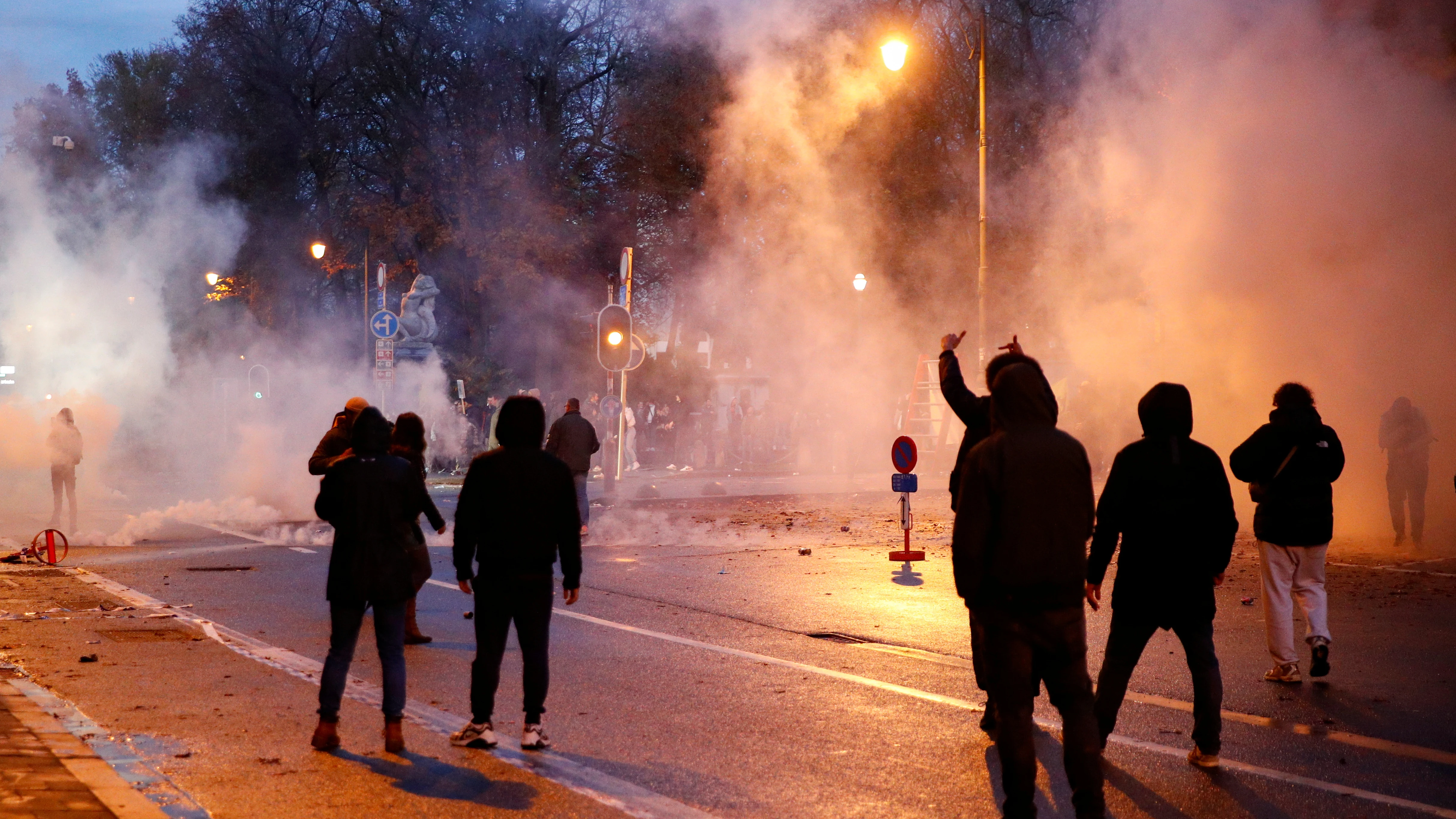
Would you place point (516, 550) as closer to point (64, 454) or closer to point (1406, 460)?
point (1406, 460)

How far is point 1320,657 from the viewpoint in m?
6.66

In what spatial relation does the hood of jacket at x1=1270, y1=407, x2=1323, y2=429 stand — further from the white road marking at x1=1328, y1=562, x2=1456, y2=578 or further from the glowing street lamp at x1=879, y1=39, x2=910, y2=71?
the glowing street lamp at x1=879, y1=39, x2=910, y2=71

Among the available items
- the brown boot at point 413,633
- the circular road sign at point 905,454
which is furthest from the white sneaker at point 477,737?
the circular road sign at point 905,454

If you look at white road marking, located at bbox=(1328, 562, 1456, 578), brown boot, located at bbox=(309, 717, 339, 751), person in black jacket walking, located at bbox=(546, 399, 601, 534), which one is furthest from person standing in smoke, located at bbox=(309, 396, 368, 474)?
white road marking, located at bbox=(1328, 562, 1456, 578)

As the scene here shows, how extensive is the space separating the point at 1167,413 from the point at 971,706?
6.26ft

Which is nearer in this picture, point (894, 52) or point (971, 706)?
point (971, 706)

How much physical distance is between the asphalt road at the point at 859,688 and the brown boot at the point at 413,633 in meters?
0.13

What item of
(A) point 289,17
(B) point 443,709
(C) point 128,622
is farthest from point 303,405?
(B) point 443,709

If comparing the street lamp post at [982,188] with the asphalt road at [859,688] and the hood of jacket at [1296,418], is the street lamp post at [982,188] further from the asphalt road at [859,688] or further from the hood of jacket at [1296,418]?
the hood of jacket at [1296,418]

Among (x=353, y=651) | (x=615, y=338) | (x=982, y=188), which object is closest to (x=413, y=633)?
(x=353, y=651)

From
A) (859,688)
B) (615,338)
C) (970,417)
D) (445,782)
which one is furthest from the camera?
(615,338)

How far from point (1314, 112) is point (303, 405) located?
892 inches

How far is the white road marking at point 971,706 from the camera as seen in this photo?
4586 millimetres

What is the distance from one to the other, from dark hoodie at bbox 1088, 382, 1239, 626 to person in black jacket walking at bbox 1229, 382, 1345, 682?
186cm
